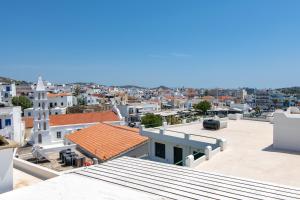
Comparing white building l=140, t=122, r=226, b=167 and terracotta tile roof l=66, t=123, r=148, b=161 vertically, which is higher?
white building l=140, t=122, r=226, b=167

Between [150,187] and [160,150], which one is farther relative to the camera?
[160,150]

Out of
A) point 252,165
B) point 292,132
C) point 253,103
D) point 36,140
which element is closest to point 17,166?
point 252,165

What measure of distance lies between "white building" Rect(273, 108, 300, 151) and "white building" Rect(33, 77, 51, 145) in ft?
113

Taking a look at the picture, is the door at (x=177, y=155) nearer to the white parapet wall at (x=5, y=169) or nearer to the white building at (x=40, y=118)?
the white parapet wall at (x=5, y=169)

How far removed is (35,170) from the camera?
12.9 m

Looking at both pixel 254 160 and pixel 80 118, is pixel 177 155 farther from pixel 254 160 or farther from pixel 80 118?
pixel 80 118

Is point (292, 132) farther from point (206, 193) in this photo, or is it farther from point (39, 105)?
A: point (39, 105)

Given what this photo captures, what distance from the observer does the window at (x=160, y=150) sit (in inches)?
796

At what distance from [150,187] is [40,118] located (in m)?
37.4

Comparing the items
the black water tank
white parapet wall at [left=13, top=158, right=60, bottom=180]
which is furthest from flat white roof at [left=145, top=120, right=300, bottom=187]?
white parapet wall at [left=13, top=158, right=60, bottom=180]

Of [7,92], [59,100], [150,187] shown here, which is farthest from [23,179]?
[7,92]

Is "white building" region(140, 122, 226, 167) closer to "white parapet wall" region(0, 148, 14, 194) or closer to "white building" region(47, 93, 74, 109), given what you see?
"white parapet wall" region(0, 148, 14, 194)

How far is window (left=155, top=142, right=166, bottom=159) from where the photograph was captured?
2022cm

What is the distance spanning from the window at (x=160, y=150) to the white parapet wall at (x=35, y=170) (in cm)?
948
